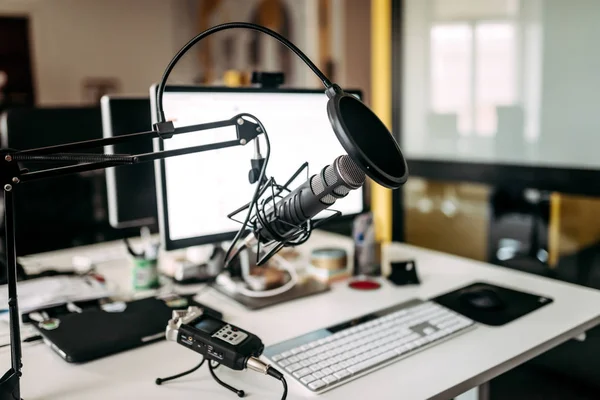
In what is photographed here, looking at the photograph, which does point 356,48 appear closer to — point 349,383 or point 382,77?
point 382,77

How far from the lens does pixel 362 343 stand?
100 centimetres

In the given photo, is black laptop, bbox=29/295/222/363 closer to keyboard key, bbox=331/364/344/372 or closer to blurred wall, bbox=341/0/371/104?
keyboard key, bbox=331/364/344/372

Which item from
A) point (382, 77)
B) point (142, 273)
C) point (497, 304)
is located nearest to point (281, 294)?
point (142, 273)

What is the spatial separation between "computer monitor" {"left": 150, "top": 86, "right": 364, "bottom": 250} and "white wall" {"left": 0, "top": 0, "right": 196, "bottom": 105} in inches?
156

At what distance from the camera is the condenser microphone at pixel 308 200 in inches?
30.8

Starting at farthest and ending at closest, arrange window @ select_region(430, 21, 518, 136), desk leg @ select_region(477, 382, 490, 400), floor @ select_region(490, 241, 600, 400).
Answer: window @ select_region(430, 21, 518, 136)
floor @ select_region(490, 241, 600, 400)
desk leg @ select_region(477, 382, 490, 400)

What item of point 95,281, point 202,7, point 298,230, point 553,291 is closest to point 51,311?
point 95,281

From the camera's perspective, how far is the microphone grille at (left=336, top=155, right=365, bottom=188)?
2.54ft

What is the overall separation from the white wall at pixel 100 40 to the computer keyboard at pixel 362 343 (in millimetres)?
4323

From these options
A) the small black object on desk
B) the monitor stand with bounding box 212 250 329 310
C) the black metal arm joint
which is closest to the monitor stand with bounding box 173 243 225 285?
the monitor stand with bounding box 212 250 329 310

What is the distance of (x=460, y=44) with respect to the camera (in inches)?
92.9

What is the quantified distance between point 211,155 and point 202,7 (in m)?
4.26

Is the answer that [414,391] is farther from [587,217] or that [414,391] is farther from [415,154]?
[415,154]

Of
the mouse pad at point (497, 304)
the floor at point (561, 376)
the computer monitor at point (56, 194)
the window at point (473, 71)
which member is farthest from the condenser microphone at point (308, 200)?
the window at point (473, 71)
